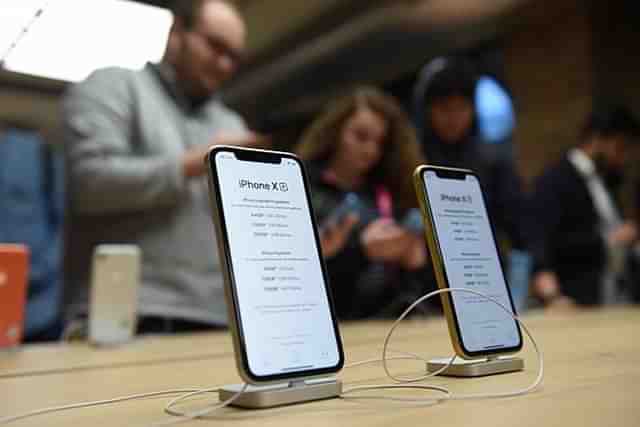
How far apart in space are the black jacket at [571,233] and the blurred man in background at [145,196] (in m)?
1.27

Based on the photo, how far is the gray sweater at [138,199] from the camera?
1.27 meters

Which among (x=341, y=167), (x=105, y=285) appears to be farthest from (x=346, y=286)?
(x=105, y=285)

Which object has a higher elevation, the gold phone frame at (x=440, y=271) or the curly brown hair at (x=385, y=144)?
the curly brown hair at (x=385, y=144)

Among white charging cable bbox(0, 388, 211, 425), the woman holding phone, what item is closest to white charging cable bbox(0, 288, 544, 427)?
white charging cable bbox(0, 388, 211, 425)

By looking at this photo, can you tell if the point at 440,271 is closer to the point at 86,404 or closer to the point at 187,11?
the point at 86,404

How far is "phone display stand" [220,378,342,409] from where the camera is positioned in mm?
434

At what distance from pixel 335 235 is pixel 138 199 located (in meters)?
0.39

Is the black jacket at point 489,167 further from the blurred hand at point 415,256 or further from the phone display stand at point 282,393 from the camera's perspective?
the phone display stand at point 282,393

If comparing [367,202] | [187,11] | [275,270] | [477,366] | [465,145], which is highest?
[187,11]

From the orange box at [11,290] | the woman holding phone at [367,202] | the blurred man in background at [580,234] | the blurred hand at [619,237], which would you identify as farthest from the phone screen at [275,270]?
the blurred hand at [619,237]

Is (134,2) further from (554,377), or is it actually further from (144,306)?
(554,377)

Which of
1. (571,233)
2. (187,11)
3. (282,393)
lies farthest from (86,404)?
(571,233)

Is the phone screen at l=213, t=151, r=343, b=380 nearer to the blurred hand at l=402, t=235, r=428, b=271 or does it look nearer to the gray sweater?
the gray sweater

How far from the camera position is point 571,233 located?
2270 mm
